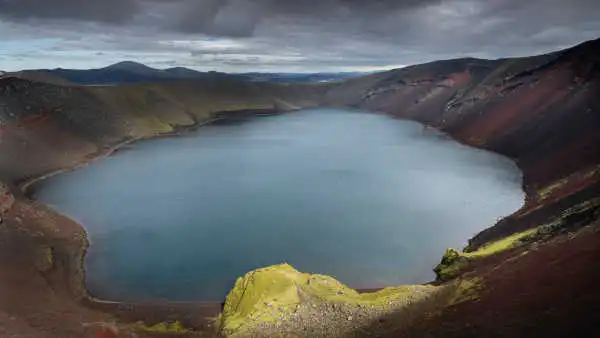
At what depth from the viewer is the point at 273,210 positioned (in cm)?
4922

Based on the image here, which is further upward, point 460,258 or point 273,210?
point 460,258

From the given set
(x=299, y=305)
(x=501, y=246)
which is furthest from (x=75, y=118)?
(x=501, y=246)

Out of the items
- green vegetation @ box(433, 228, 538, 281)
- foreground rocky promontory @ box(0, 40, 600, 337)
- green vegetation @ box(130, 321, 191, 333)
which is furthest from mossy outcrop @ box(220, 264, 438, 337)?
green vegetation @ box(433, 228, 538, 281)

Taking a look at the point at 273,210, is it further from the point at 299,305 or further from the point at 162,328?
the point at 299,305

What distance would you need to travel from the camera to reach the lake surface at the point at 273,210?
34.7 metres

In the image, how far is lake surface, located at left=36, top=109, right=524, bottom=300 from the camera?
34.7 metres

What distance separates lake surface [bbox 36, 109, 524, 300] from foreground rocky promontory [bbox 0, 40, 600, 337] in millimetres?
2890

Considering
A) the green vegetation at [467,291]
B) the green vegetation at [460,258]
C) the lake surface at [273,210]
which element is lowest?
the lake surface at [273,210]

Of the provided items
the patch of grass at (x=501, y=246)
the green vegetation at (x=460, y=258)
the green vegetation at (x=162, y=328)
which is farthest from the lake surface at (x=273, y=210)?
the green vegetation at (x=162, y=328)

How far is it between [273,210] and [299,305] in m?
26.5

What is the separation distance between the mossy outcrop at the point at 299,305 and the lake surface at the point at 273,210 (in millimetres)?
6391

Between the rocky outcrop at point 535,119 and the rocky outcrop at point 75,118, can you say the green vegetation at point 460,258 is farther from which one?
the rocky outcrop at point 75,118

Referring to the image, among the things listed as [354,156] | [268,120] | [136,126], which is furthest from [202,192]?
[268,120]

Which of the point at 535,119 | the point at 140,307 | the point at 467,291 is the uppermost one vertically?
the point at 535,119
